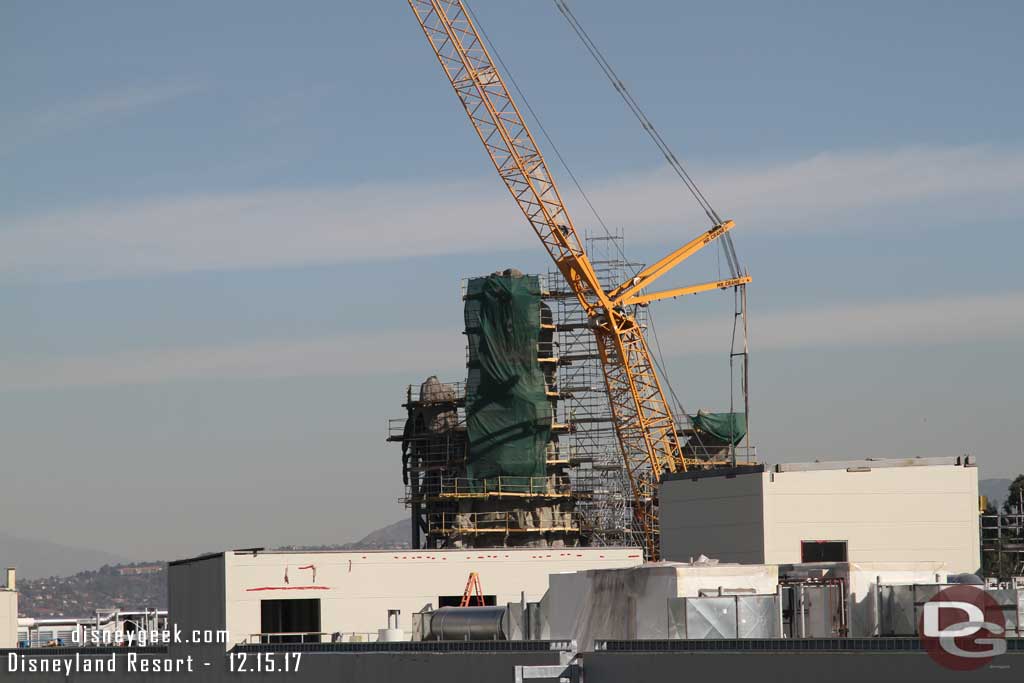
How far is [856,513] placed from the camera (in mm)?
79625

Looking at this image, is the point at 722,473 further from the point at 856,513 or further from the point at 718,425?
the point at 718,425

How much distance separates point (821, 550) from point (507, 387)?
66.9 m

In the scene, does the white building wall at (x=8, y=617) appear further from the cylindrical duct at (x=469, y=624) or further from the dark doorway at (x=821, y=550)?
the cylindrical duct at (x=469, y=624)

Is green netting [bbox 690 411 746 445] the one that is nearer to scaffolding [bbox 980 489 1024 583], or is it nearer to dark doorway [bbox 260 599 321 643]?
scaffolding [bbox 980 489 1024 583]

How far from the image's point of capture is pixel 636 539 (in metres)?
143

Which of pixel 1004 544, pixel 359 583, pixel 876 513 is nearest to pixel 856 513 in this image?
pixel 876 513

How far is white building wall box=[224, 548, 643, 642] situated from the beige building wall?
0.05 metres

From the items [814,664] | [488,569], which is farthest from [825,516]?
[814,664]

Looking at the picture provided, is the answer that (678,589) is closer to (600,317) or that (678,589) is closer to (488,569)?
(488,569)

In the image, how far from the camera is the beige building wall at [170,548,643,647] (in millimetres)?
87312

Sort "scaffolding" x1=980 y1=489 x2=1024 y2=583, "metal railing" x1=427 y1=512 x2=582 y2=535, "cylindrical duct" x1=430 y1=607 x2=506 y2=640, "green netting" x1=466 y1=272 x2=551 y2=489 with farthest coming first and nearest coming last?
"green netting" x1=466 y1=272 x2=551 y2=489 → "metal railing" x1=427 y1=512 x2=582 y2=535 → "scaffolding" x1=980 y1=489 x2=1024 y2=583 → "cylindrical duct" x1=430 y1=607 x2=506 y2=640

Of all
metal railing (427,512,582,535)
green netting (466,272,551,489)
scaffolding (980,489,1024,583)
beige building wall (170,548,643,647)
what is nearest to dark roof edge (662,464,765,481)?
beige building wall (170,548,643,647)

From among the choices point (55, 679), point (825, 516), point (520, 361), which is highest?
point (520, 361)

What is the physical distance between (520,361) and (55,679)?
84.7 metres
